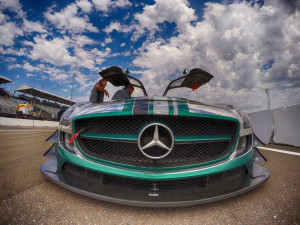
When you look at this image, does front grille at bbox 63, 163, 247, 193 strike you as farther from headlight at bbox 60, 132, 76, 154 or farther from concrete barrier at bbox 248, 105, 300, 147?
concrete barrier at bbox 248, 105, 300, 147

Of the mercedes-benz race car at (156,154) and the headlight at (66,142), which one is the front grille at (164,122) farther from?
the headlight at (66,142)

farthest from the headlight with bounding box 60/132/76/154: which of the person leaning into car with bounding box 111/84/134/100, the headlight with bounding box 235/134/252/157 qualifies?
the headlight with bounding box 235/134/252/157

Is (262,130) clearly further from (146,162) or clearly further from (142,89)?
(146,162)

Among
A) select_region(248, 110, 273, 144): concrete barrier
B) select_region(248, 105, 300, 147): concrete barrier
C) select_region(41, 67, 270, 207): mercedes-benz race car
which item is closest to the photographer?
select_region(41, 67, 270, 207): mercedes-benz race car

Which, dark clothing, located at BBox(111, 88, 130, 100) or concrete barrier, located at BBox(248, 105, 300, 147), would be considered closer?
dark clothing, located at BBox(111, 88, 130, 100)

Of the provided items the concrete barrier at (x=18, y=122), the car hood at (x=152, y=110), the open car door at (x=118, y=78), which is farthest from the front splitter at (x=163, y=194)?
the concrete barrier at (x=18, y=122)

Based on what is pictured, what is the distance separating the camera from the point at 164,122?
1188 millimetres

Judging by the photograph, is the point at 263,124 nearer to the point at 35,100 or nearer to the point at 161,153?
the point at 161,153

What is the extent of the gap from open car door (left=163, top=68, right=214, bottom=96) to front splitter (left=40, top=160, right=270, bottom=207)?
143 cm

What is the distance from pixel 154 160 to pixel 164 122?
0.99 ft

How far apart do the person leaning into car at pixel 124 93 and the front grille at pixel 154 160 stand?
3.95ft

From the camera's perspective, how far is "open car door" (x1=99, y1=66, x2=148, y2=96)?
1876mm

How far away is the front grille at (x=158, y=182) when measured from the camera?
1.06 metres

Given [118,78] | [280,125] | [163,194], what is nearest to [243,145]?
[163,194]
